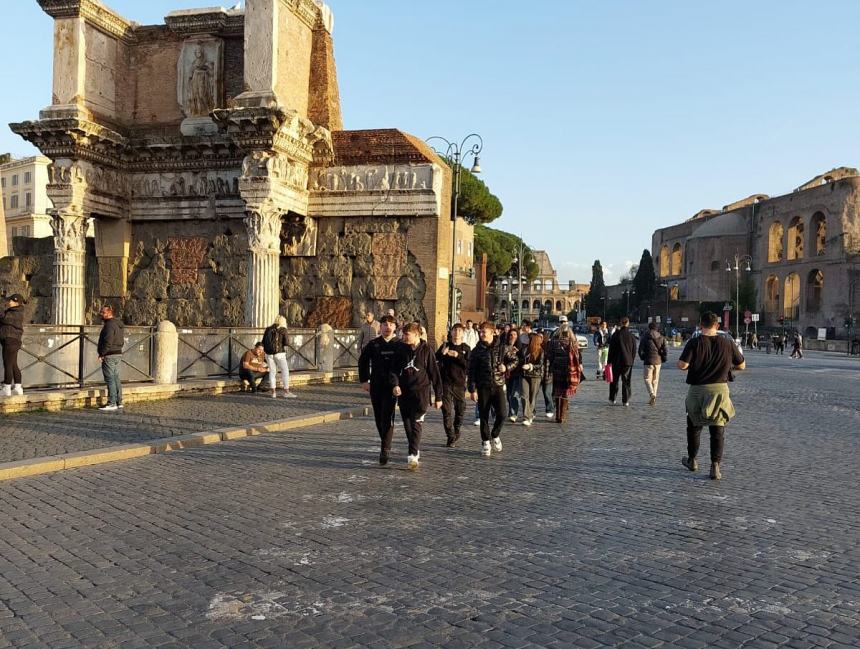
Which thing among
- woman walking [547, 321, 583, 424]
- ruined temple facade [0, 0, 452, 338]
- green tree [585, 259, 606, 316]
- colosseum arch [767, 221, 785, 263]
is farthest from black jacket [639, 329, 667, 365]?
green tree [585, 259, 606, 316]

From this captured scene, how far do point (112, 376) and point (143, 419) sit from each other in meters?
1.15

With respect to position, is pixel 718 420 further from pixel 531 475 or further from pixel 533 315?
pixel 533 315

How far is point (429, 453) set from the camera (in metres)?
8.89

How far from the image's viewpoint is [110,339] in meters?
11.0

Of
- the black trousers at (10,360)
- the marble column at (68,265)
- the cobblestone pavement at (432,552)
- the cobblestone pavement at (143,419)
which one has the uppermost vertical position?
the marble column at (68,265)

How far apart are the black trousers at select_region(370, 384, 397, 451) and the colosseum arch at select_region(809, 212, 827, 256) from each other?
75996mm

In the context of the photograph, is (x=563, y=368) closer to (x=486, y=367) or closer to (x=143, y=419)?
(x=486, y=367)

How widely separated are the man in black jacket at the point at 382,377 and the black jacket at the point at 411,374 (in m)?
0.07

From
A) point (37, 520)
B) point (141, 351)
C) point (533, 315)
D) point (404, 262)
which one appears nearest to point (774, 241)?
point (533, 315)

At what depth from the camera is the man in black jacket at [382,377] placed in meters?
7.98

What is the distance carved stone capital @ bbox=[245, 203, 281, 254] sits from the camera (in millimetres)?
14992

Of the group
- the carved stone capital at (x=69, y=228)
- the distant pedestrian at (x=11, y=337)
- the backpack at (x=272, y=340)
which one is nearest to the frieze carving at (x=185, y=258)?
the carved stone capital at (x=69, y=228)

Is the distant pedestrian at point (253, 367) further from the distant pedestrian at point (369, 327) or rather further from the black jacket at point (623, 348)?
the black jacket at point (623, 348)

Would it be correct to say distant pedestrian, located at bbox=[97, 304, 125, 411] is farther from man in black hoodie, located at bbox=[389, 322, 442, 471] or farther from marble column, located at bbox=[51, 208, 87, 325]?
marble column, located at bbox=[51, 208, 87, 325]
